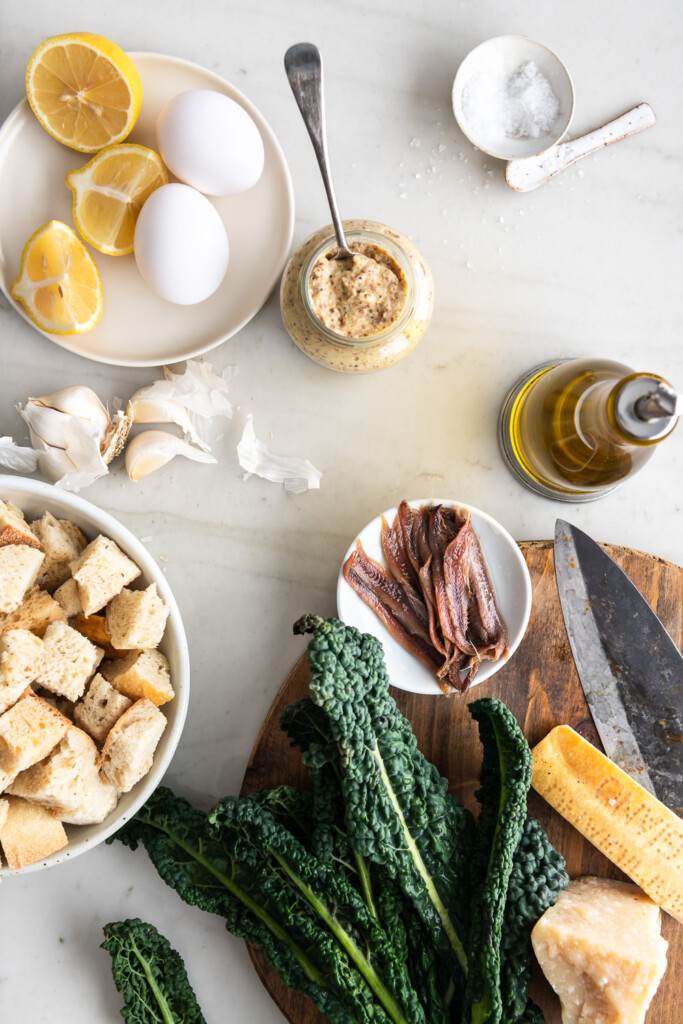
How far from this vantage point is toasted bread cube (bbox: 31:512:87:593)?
43.1 inches

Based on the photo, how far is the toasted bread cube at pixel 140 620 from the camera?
3.44 feet

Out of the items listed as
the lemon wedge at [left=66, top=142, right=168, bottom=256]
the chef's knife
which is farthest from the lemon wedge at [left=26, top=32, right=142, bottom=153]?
the chef's knife

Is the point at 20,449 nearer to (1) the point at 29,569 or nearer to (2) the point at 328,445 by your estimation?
(1) the point at 29,569

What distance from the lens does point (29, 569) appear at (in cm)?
106

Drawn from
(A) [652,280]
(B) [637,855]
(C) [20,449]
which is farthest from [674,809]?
(C) [20,449]

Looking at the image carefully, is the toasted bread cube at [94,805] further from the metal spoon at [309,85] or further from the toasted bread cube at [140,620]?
the metal spoon at [309,85]

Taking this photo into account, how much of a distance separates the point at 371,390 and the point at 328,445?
0.40 feet

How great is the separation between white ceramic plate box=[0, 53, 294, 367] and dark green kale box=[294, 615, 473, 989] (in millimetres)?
524

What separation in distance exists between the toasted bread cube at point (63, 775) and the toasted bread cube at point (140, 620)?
5.6 inches

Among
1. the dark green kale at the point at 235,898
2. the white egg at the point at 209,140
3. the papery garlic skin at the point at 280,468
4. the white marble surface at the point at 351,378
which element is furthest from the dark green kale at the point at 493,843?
the white egg at the point at 209,140

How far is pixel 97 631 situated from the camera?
1.14 meters

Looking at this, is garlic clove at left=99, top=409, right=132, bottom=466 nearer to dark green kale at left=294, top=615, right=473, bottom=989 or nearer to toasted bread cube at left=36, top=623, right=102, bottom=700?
toasted bread cube at left=36, top=623, right=102, bottom=700

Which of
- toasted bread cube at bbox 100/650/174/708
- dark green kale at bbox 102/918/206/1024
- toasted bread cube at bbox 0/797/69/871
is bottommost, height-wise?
dark green kale at bbox 102/918/206/1024

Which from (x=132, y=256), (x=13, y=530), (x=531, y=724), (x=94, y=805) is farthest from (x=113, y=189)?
(x=531, y=724)
